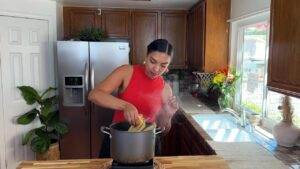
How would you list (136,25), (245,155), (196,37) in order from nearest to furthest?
(245,155) → (196,37) → (136,25)

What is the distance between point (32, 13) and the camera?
10.5ft

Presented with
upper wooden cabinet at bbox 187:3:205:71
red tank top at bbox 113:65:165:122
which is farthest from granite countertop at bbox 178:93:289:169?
upper wooden cabinet at bbox 187:3:205:71

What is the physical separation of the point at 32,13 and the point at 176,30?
1.84 metres

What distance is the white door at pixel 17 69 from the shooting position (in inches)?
115

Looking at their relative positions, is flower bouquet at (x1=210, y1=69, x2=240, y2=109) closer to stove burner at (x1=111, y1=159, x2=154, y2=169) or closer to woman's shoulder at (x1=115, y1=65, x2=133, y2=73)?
woman's shoulder at (x1=115, y1=65, x2=133, y2=73)

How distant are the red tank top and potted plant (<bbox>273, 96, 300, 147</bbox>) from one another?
Result: 75cm

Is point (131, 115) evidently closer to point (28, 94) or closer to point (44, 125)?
point (28, 94)

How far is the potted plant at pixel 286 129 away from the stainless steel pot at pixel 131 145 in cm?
101

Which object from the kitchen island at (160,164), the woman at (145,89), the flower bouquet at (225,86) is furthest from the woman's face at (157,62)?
the flower bouquet at (225,86)

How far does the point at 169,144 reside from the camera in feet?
10.1

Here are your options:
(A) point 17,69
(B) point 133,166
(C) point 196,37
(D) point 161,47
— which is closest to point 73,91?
(A) point 17,69

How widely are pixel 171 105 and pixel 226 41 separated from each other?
173cm

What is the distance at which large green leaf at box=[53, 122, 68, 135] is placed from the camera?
3018 mm

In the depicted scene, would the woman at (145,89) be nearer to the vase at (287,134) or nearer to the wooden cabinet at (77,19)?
the vase at (287,134)
